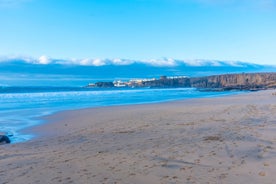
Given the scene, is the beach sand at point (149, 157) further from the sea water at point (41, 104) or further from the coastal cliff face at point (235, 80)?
the coastal cliff face at point (235, 80)

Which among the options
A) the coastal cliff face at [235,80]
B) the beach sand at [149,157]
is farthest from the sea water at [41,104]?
the coastal cliff face at [235,80]

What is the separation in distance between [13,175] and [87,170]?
6.12 ft

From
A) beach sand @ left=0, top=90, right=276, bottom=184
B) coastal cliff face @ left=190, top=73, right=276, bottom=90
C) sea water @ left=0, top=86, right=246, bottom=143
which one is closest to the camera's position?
beach sand @ left=0, top=90, right=276, bottom=184

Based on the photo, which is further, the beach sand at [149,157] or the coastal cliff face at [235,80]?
the coastal cliff face at [235,80]

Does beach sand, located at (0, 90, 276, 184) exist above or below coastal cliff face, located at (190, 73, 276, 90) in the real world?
above

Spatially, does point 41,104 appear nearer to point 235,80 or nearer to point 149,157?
point 149,157

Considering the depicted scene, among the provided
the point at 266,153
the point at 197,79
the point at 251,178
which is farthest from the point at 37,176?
the point at 197,79

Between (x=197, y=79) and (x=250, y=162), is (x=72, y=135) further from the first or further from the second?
(x=197, y=79)

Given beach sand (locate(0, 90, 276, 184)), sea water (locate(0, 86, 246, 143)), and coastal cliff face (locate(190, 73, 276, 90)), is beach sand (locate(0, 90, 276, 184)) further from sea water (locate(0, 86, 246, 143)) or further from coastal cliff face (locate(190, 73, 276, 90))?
coastal cliff face (locate(190, 73, 276, 90))

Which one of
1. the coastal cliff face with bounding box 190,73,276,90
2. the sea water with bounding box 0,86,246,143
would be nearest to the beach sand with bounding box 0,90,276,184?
the sea water with bounding box 0,86,246,143

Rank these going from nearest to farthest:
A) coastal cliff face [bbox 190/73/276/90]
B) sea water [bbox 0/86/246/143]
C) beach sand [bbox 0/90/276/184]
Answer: beach sand [bbox 0/90/276/184]
sea water [bbox 0/86/246/143]
coastal cliff face [bbox 190/73/276/90]

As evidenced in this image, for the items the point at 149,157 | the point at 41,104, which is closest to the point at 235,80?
the point at 41,104

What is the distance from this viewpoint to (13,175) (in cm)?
883

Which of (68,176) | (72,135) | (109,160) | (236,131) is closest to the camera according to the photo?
(68,176)
